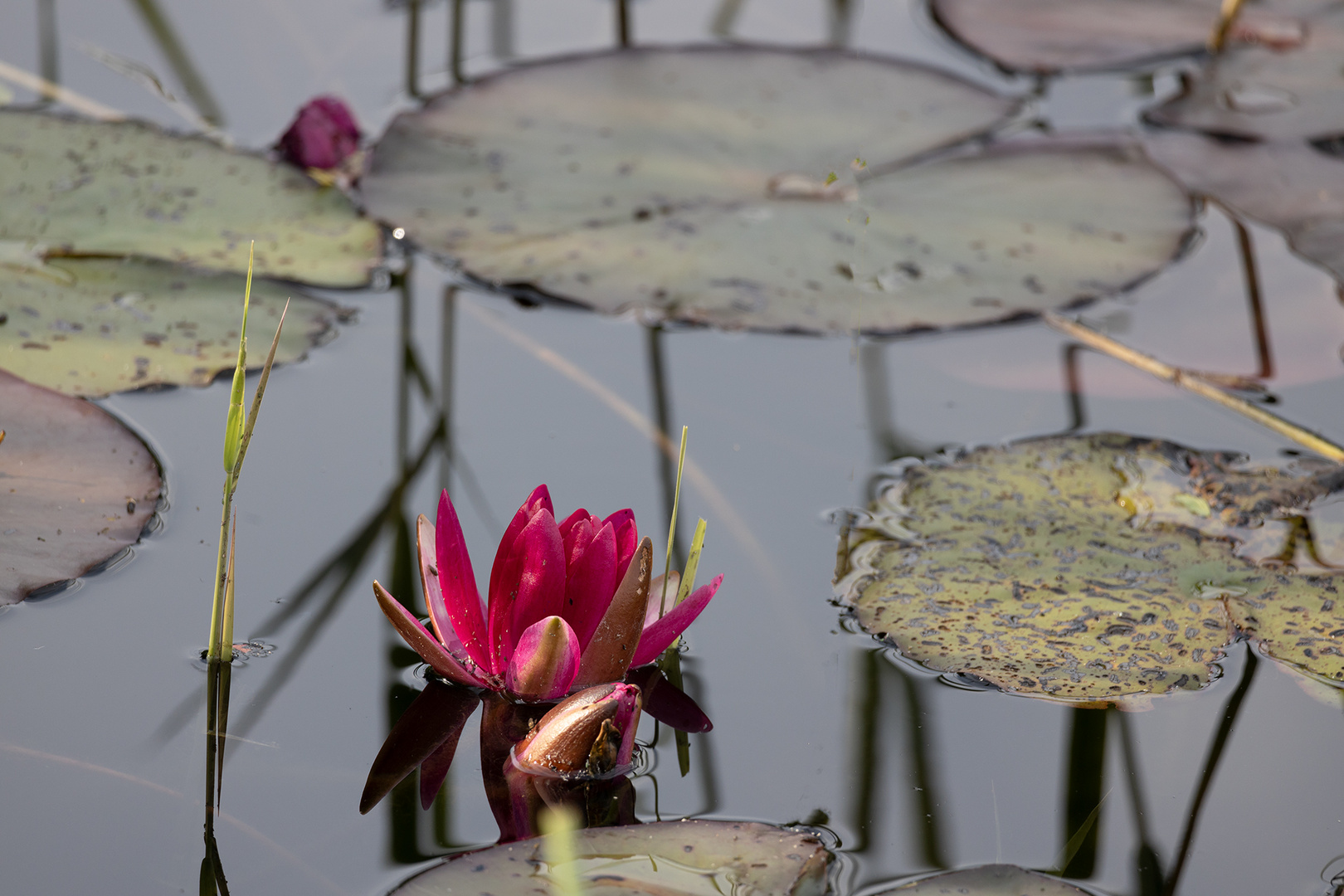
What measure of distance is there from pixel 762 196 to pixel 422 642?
4.64 feet

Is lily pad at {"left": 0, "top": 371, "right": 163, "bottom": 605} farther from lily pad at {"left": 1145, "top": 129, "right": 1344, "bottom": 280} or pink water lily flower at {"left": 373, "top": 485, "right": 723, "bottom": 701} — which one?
lily pad at {"left": 1145, "top": 129, "right": 1344, "bottom": 280}

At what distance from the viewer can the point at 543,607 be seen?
4.39 feet

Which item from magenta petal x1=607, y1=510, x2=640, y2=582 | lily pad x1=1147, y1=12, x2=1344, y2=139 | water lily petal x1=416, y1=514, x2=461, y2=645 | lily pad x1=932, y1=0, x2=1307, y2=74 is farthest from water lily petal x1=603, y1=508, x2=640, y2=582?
lily pad x1=932, y1=0, x2=1307, y2=74

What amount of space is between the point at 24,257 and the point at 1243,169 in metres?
2.51

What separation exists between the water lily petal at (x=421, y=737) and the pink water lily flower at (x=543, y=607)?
27mm

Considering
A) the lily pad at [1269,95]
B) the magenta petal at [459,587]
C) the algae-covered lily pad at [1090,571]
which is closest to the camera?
the magenta petal at [459,587]

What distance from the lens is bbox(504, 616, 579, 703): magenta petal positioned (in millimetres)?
1292

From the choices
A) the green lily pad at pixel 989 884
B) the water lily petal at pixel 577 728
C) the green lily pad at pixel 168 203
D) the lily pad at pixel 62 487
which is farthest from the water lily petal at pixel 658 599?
the green lily pad at pixel 168 203

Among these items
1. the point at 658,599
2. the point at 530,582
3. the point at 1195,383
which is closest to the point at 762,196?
the point at 1195,383

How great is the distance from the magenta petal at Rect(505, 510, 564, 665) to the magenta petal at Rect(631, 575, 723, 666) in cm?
11

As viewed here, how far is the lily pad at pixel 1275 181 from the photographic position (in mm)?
2416

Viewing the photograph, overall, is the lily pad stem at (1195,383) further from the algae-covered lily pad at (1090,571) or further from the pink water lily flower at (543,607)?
the pink water lily flower at (543,607)

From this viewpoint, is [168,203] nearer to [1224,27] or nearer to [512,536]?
[512,536]

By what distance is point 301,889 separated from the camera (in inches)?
45.0
